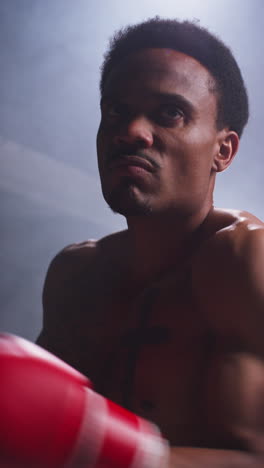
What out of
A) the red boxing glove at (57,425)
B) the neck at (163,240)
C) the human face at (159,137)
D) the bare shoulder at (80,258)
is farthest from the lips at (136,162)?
the red boxing glove at (57,425)

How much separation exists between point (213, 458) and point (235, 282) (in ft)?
0.79

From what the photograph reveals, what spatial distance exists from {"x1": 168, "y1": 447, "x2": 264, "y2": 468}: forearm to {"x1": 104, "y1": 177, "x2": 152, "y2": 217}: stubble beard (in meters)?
0.46

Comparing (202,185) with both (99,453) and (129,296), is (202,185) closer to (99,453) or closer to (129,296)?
(129,296)

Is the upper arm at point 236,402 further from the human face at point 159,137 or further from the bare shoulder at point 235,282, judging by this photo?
the human face at point 159,137

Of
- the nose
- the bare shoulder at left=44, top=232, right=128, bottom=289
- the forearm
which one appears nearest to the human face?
the nose

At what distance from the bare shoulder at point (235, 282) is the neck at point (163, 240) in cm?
20

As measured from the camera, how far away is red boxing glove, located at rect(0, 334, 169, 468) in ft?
1.20

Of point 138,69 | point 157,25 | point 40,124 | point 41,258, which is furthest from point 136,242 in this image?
point 40,124

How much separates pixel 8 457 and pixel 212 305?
38cm

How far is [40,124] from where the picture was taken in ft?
7.13

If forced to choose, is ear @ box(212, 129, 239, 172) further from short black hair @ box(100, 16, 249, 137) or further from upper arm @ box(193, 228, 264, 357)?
upper arm @ box(193, 228, 264, 357)

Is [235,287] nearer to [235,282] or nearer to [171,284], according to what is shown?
[235,282]

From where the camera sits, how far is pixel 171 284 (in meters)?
0.80

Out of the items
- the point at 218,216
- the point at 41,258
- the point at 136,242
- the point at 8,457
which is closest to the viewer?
the point at 8,457
